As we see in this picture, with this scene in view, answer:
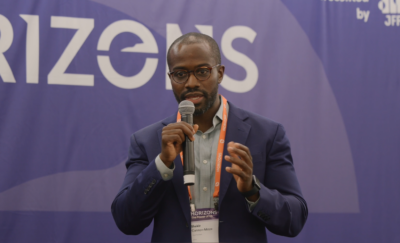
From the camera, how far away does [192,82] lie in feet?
6.08

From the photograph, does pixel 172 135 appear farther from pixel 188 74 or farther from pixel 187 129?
pixel 188 74

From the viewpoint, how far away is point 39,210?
128 inches

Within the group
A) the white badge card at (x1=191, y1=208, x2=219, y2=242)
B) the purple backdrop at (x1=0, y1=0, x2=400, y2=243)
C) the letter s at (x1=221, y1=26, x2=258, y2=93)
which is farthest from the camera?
the letter s at (x1=221, y1=26, x2=258, y2=93)

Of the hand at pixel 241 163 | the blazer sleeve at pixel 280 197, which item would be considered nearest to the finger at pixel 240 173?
the hand at pixel 241 163

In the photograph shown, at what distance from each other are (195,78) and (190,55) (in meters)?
0.12

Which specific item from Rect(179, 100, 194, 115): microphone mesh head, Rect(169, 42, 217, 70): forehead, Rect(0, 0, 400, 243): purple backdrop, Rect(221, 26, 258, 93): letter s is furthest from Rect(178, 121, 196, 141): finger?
Rect(221, 26, 258, 93): letter s

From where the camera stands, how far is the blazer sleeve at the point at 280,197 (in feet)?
5.32

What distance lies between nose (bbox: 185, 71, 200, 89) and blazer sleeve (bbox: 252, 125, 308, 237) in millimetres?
473

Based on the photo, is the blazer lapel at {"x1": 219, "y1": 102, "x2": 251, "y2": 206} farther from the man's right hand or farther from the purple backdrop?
the purple backdrop

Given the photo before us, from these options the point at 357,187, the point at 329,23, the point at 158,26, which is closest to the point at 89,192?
the point at 158,26

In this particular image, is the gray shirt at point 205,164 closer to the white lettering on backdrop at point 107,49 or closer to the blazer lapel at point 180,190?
the blazer lapel at point 180,190

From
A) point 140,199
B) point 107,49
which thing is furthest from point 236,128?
point 107,49

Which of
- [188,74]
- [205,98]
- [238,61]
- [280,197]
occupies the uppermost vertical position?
[238,61]

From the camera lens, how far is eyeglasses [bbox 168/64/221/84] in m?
1.88
